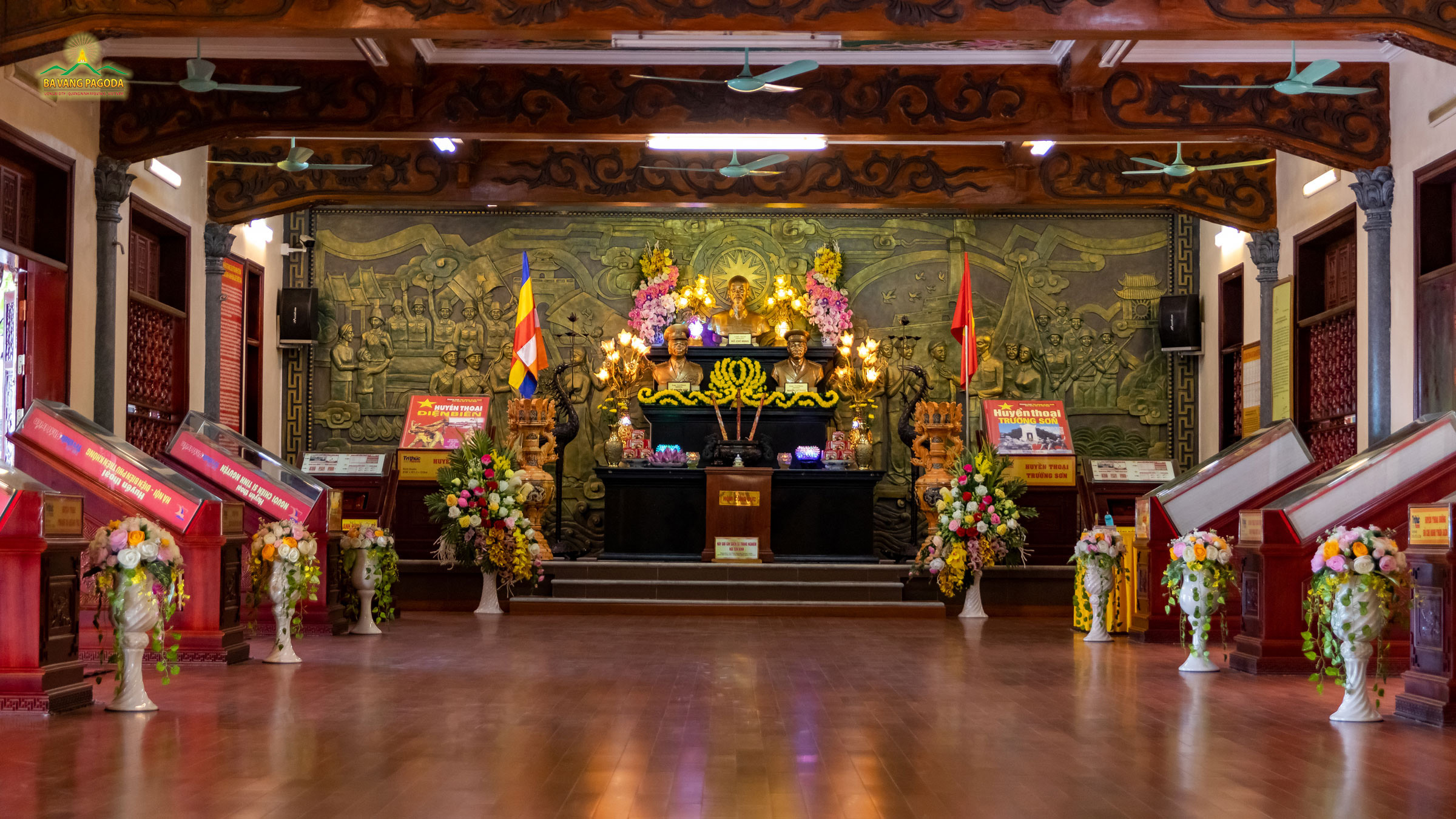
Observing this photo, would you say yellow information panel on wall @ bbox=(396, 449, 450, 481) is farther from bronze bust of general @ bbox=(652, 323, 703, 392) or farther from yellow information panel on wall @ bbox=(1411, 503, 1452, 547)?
yellow information panel on wall @ bbox=(1411, 503, 1452, 547)


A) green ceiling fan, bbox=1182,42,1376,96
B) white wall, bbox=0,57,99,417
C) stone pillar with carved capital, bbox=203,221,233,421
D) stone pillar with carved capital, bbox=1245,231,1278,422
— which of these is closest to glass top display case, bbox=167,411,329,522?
white wall, bbox=0,57,99,417

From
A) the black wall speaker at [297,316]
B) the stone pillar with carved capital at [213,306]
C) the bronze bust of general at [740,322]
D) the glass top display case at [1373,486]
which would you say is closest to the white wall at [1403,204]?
the glass top display case at [1373,486]

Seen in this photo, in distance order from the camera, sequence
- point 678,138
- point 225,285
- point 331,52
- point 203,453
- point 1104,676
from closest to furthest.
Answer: point 1104,676
point 331,52
point 203,453
point 678,138
point 225,285

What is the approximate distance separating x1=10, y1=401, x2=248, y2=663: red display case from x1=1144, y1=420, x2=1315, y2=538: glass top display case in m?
7.39

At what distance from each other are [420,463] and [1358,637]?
10.5m

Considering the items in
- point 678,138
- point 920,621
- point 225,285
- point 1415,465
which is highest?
point 678,138

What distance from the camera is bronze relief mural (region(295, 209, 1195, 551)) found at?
16.7 m

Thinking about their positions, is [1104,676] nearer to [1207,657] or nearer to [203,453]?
[1207,657]

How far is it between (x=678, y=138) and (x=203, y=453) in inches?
203

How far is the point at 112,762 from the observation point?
18.3ft

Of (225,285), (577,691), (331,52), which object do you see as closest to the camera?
(577,691)

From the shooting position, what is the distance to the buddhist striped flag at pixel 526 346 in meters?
14.8

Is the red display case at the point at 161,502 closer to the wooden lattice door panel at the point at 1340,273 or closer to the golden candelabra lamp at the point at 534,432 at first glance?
the golden candelabra lamp at the point at 534,432

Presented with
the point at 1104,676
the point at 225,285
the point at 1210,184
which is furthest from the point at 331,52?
the point at 1210,184
